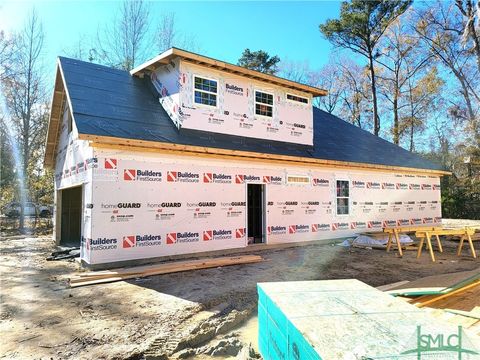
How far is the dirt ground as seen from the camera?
4.09 meters

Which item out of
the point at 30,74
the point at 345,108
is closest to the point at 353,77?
the point at 345,108

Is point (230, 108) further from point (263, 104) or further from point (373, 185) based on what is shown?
point (373, 185)

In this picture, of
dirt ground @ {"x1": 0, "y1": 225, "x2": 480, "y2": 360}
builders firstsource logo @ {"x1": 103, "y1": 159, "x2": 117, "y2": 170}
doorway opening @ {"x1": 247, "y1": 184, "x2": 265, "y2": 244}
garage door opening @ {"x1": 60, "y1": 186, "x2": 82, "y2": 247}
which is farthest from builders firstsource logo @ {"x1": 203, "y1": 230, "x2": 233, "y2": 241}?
garage door opening @ {"x1": 60, "y1": 186, "x2": 82, "y2": 247}

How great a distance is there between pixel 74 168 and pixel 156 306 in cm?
670

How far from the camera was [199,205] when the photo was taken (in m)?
9.95

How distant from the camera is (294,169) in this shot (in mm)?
12281

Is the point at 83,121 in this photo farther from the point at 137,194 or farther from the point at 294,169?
the point at 294,169

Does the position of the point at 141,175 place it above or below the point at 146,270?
above

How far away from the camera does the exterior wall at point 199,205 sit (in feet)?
27.8

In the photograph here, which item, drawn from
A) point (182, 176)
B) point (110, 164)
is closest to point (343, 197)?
Result: point (182, 176)

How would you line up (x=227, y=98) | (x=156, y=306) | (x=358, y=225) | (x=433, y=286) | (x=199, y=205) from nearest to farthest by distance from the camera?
(x=156, y=306) → (x=433, y=286) → (x=199, y=205) → (x=227, y=98) → (x=358, y=225)

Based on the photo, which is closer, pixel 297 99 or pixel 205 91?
pixel 205 91

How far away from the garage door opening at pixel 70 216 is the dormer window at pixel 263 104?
7.83 m

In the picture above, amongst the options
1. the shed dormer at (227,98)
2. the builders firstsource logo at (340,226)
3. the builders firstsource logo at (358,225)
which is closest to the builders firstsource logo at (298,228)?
the builders firstsource logo at (340,226)
